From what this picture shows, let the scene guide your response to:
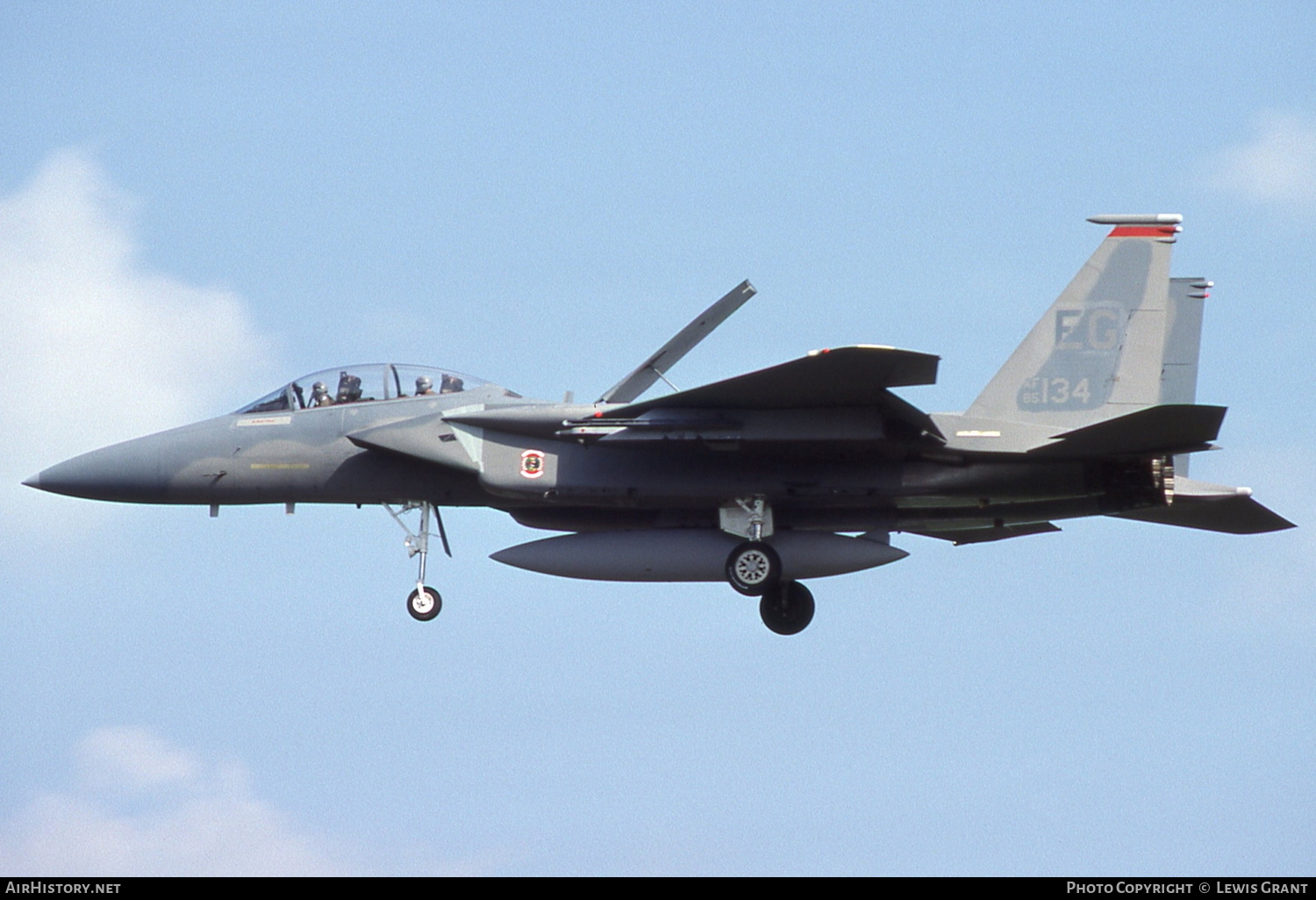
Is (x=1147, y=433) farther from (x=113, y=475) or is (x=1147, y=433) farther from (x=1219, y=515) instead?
(x=113, y=475)

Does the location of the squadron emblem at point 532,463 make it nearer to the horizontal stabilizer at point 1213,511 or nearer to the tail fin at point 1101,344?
the tail fin at point 1101,344

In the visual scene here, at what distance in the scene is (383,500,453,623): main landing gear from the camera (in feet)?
62.1

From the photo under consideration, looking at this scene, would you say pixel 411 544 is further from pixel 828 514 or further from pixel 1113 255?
pixel 1113 255

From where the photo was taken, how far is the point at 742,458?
1822 cm

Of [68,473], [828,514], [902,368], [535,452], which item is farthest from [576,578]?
[68,473]

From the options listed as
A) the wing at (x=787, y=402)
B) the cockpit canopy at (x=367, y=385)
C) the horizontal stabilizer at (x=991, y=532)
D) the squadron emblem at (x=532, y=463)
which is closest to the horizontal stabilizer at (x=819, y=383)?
the wing at (x=787, y=402)

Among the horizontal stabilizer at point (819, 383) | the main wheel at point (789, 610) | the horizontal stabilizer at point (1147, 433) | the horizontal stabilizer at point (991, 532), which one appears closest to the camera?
the horizontal stabilizer at point (819, 383)

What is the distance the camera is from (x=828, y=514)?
19328 millimetres

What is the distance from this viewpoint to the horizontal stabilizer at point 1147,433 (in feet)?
52.6

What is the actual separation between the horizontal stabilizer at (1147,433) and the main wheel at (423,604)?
264 inches

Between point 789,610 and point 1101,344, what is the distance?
465 cm

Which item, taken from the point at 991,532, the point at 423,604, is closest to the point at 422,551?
the point at 423,604

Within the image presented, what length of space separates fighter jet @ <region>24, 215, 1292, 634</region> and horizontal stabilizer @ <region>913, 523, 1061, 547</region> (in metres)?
0.21

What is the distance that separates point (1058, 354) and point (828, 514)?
3111 mm
